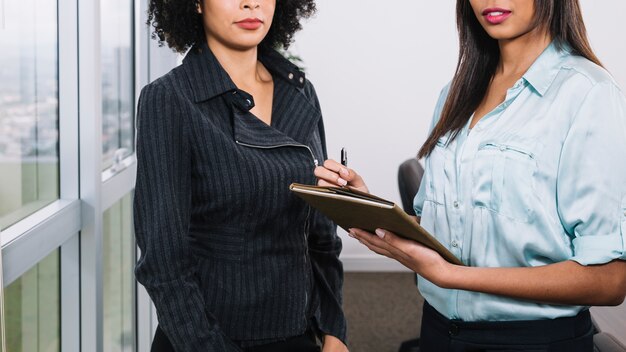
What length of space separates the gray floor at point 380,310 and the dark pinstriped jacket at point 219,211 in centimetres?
216

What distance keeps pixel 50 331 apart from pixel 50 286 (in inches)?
4.7

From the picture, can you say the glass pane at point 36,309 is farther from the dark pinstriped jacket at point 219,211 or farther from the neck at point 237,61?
the neck at point 237,61

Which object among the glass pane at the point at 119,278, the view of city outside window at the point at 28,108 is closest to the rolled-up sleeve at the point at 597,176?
the view of city outside window at the point at 28,108

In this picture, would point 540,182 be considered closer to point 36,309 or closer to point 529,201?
point 529,201

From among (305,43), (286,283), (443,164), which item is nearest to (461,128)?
(443,164)

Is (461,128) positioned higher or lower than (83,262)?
higher

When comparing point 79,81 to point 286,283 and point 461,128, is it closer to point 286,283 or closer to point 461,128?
point 286,283

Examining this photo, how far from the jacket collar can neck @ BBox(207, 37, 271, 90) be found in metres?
0.02

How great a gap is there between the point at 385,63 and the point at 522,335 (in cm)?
363

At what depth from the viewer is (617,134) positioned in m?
1.18

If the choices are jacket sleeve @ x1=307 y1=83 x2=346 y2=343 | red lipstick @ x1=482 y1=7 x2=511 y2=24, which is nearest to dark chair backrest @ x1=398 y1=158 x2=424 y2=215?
jacket sleeve @ x1=307 y1=83 x2=346 y2=343

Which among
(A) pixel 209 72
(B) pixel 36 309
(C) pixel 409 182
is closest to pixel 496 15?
(A) pixel 209 72

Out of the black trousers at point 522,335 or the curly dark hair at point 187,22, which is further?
the curly dark hair at point 187,22

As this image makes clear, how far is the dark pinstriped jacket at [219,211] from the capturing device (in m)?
1.28
